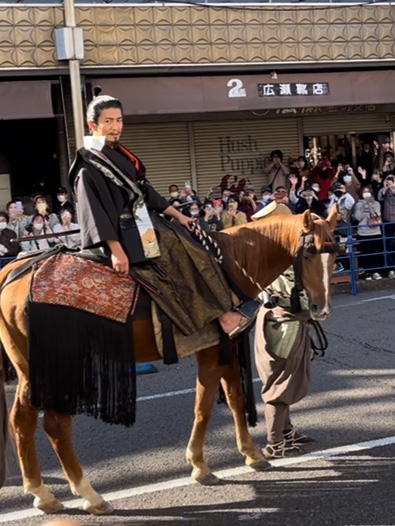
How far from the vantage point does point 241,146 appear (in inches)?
706

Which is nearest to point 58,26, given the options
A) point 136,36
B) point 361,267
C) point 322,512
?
point 136,36

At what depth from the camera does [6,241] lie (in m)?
12.0

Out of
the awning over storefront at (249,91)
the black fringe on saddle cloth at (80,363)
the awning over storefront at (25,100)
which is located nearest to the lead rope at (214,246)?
the black fringe on saddle cloth at (80,363)

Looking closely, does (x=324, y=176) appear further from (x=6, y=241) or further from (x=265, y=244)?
(x=265, y=244)

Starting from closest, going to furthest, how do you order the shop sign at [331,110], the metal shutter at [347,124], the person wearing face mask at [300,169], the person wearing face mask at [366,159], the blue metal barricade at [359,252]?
the blue metal barricade at [359,252]
the person wearing face mask at [300,169]
the shop sign at [331,110]
the metal shutter at [347,124]
the person wearing face mask at [366,159]

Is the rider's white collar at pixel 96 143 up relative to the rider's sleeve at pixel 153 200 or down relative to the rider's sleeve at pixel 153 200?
up

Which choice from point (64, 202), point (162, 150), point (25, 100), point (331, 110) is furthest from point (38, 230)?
point (331, 110)

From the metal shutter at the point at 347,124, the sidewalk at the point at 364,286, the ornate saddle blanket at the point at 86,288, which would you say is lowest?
the sidewalk at the point at 364,286

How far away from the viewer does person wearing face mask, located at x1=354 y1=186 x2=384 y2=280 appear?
45.3 ft

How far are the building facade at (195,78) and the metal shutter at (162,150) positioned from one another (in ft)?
0.08

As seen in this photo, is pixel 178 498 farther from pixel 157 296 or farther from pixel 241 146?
pixel 241 146

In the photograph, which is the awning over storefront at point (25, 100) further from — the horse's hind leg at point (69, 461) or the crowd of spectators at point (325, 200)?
the horse's hind leg at point (69, 461)

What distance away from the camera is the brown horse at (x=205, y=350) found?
482cm

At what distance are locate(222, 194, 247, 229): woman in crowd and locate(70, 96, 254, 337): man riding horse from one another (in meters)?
7.59
